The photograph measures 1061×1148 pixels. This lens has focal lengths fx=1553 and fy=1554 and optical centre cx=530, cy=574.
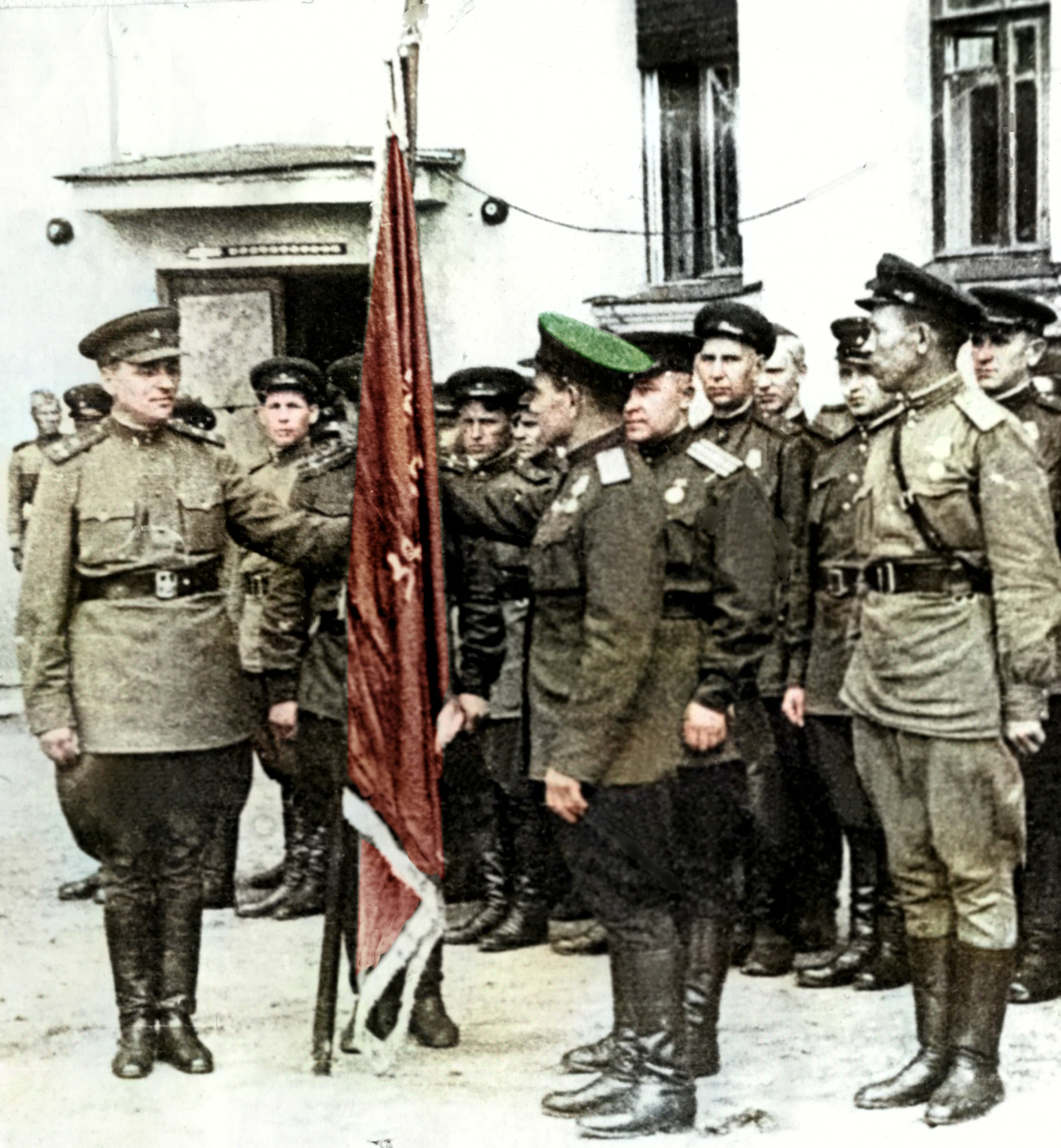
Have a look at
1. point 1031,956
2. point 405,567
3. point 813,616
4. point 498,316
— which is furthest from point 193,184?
point 1031,956

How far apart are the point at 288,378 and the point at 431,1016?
1639 millimetres

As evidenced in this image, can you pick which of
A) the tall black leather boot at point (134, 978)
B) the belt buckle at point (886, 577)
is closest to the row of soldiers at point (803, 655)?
the belt buckle at point (886, 577)

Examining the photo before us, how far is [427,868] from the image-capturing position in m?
3.79

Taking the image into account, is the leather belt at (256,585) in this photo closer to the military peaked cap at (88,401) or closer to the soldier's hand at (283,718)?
the soldier's hand at (283,718)

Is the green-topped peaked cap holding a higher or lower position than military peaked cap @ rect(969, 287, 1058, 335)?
lower

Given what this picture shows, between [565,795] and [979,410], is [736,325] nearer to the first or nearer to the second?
[979,410]

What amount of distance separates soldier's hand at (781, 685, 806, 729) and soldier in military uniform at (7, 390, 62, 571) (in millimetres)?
1926

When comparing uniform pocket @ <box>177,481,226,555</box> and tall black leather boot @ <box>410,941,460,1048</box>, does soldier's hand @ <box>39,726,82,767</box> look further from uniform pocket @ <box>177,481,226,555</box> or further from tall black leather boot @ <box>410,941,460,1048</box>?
tall black leather boot @ <box>410,941,460,1048</box>

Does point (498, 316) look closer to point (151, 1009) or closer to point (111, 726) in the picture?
point (111, 726)

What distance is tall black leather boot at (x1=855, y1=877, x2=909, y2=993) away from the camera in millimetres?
3848

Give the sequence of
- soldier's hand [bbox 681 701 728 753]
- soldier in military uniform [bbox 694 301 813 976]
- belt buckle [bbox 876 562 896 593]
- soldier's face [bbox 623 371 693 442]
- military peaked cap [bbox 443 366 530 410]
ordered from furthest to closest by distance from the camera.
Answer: military peaked cap [bbox 443 366 530 410] → soldier in military uniform [bbox 694 301 813 976] → soldier's face [bbox 623 371 693 442] → belt buckle [bbox 876 562 896 593] → soldier's hand [bbox 681 701 728 753]

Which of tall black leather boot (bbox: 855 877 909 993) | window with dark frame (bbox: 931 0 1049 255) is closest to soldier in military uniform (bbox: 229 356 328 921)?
tall black leather boot (bbox: 855 877 909 993)

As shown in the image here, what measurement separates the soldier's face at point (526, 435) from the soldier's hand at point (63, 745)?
1324mm

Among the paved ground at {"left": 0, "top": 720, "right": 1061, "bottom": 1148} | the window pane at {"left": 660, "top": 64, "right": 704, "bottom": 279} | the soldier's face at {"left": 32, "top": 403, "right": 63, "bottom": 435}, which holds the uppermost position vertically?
the window pane at {"left": 660, "top": 64, "right": 704, "bottom": 279}
